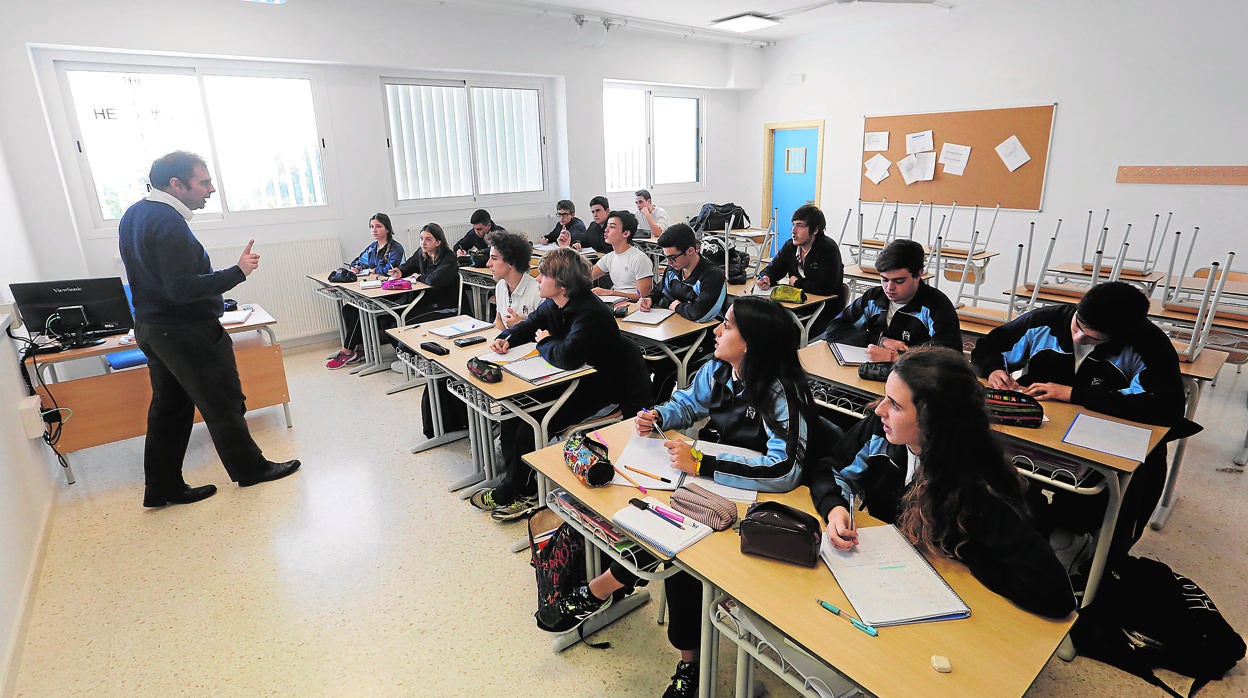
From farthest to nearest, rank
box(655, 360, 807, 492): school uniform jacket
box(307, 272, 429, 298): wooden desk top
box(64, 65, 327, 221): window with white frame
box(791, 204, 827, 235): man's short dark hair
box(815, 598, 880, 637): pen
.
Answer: box(64, 65, 327, 221): window with white frame → box(307, 272, 429, 298): wooden desk top → box(791, 204, 827, 235): man's short dark hair → box(655, 360, 807, 492): school uniform jacket → box(815, 598, 880, 637): pen

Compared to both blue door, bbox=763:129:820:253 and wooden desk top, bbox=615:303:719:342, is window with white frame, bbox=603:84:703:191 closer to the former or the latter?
blue door, bbox=763:129:820:253

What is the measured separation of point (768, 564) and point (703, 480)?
0.40m

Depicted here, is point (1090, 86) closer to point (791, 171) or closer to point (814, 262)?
point (791, 171)

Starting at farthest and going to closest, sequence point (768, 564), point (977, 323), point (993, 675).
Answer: point (977, 323), point (768, 564), point (993, 675)

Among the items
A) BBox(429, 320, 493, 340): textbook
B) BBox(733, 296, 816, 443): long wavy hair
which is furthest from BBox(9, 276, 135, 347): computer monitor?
BBox(733, 296, 816, 443): long wavy hair

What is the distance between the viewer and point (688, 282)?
398 cm

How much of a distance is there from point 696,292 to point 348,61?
408 cm

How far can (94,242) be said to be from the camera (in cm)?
490

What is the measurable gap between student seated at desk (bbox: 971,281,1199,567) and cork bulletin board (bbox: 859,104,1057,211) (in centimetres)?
487

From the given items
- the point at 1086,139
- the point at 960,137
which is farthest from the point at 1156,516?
the point at 960,137

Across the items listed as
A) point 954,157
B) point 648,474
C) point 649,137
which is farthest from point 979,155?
point 648,474

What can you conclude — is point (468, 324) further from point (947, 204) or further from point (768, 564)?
point (947, 204)

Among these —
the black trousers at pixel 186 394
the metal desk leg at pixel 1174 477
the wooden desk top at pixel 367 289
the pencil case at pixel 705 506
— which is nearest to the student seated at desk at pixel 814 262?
the metal desk leg at pixel 1174 477

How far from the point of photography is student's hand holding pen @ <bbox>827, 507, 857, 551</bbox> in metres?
1.46
